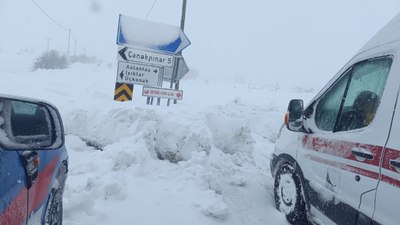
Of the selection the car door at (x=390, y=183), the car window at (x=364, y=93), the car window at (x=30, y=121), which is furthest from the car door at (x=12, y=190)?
the car window at (x=364, y=93)

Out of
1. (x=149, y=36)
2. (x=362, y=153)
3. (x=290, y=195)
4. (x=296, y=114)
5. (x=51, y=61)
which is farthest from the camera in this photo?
(x=51, y=61)

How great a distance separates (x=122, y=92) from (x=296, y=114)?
617cm

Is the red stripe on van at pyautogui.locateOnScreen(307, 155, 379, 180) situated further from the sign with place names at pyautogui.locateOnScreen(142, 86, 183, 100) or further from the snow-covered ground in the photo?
the sign with place names at pyautogui.locateOnScreen(142, 86, 183, 100)

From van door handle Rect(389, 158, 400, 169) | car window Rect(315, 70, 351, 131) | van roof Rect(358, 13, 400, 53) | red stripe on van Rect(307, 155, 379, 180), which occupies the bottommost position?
red stripe on van Rect(307, 155, 379, 180)

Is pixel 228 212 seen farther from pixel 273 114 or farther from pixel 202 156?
pixel 273 114

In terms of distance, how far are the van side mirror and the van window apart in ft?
0.62

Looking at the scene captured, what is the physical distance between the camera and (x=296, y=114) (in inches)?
163

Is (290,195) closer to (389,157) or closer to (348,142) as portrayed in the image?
A: (348,142)

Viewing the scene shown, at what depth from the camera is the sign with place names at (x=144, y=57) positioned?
9.07 metres

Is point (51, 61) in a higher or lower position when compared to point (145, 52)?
lower

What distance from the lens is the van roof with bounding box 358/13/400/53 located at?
295cm

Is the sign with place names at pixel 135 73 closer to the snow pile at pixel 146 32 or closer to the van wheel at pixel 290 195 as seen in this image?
the snow pile at pixel 146 32

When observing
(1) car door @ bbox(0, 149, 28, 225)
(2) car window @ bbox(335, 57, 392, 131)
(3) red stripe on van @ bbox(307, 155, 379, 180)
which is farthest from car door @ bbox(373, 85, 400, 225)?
(1) car door @ bbox(0, 149, 28, 225)

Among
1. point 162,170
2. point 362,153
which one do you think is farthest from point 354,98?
point 162,170
